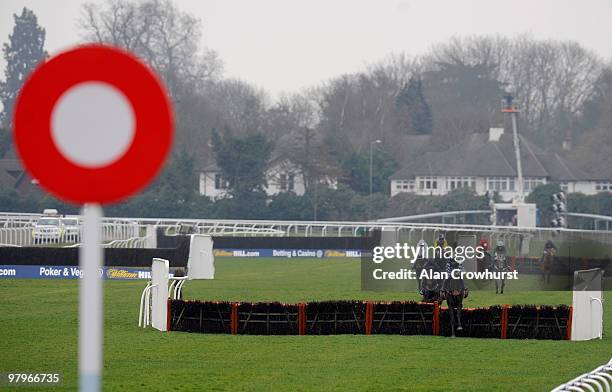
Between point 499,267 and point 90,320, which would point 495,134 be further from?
point 90,320

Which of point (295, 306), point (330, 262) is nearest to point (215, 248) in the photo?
point (330, 262)

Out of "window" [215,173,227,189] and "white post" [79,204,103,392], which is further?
"window" [215,173,227,189]

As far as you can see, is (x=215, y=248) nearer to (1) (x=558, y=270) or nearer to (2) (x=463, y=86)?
(1) (x=558, y=270)

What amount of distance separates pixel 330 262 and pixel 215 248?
6.76 m

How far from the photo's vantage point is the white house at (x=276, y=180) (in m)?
89.9

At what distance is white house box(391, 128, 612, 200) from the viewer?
339 feet

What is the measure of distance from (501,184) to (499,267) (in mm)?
79034

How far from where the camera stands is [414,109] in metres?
123

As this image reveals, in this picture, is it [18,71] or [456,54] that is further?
[456,54]

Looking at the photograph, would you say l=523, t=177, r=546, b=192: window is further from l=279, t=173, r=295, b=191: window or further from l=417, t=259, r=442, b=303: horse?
l=417, t=259, r=442, b=303: horse

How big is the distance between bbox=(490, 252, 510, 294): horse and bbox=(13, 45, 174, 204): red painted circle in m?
23.1

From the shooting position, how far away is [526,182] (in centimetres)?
10456

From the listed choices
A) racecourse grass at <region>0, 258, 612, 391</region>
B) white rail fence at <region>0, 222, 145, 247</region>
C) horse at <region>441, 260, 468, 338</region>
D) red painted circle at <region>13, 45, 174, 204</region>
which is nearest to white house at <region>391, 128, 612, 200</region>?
white rail fence at <region>0, 222, 145, 247</region>

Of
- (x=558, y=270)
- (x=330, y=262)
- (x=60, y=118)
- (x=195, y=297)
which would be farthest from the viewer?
(x=330, y=262)
